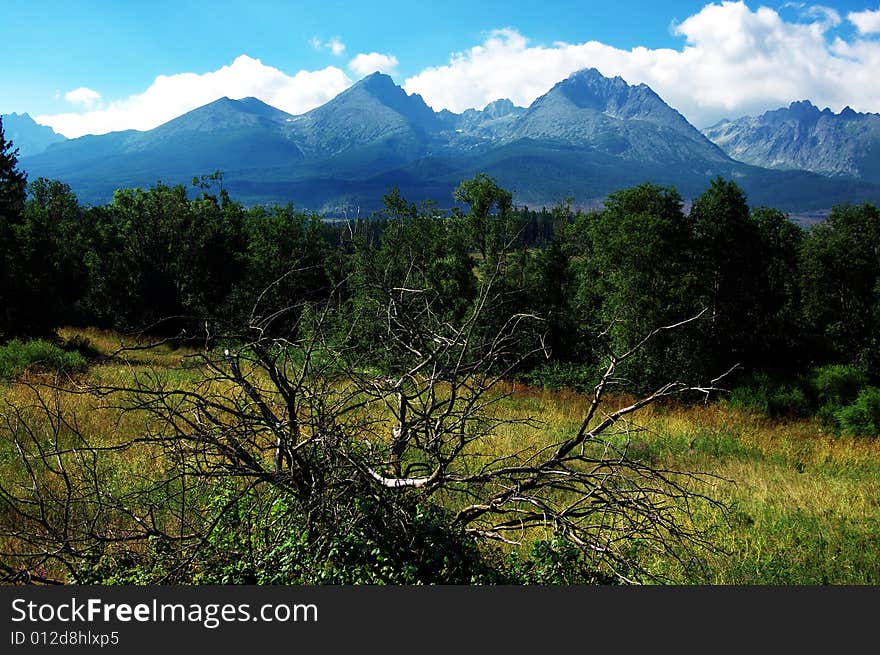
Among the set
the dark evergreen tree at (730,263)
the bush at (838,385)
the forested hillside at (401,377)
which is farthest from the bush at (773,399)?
the dark evergreen tree at (730,263)

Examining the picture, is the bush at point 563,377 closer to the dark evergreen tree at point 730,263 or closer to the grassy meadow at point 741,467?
the grassy meadow at point 741,467

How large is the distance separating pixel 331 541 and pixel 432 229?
26.6m

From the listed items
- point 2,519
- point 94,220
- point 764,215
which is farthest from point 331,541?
point 94,220

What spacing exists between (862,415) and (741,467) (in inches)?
343

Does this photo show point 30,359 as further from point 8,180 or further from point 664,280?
point 8,180

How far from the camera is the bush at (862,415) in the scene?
16.8m

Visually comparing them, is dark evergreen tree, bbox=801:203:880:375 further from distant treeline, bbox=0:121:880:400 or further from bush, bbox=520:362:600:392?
bush, bbox=520:362:600:392

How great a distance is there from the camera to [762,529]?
7.67 meters

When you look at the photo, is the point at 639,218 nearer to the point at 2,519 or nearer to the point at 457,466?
the point at 457,466

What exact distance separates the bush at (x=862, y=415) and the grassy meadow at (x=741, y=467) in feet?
2.09

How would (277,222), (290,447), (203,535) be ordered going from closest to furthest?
1. (290,447)
2. (203,535)
3. (277,222)

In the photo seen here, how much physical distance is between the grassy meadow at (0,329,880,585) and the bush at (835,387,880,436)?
2.09ft

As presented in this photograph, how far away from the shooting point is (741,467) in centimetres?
1166

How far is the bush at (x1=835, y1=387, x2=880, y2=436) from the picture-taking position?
16.8 metres
